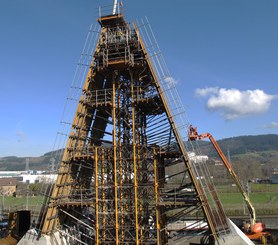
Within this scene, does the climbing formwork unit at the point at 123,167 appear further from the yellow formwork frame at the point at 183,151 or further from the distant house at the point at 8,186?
the distant house at the point at 8,186

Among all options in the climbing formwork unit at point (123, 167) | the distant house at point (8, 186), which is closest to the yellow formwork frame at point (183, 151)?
the climbing formwork unit at point (123, 167)

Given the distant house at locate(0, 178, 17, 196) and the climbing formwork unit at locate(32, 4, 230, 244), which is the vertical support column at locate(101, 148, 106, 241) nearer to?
the climbing formwork unit at locate(32, 4, 230, 244)

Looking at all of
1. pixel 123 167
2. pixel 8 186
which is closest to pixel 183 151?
pixel 123 167

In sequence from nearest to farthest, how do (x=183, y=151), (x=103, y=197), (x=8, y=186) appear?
(x=183, y=151), (x=103, y=197), (x=8, y=186)

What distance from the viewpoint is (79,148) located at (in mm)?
22953

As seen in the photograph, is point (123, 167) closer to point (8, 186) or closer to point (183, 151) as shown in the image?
point (183, 151)

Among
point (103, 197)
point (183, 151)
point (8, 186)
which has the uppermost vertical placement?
point (183, 151)

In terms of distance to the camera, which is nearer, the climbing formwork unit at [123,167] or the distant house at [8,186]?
the climbing formwork unit at [123,167]

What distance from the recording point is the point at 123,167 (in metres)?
22.5

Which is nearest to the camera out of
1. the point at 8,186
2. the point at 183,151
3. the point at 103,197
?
the point at 183,151

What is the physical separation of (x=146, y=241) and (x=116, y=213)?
2.67m

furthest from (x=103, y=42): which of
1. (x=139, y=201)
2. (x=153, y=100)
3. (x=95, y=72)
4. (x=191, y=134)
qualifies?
(x=139, y=201)

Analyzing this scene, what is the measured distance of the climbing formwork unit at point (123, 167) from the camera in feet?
69.5

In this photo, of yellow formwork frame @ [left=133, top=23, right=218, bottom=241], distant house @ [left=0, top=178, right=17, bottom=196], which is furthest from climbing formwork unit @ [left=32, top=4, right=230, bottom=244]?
distant house @ [left=0, top=178, right=17, bottom=196]
